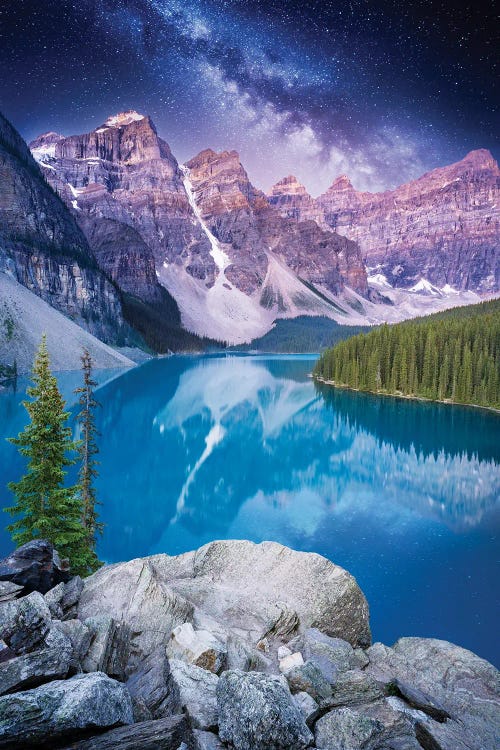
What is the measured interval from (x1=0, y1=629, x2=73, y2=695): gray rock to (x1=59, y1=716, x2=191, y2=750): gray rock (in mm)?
1071

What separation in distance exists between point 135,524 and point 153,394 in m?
49.9

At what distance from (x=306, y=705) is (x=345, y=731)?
74cm

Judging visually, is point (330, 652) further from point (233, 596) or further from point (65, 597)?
point (65, 597)

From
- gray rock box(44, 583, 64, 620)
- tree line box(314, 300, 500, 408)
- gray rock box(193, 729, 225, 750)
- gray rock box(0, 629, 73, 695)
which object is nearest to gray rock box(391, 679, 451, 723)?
gray rock box(193, 729, 225, 750)

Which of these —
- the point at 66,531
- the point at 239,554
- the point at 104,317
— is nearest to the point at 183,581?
the point at 239,554

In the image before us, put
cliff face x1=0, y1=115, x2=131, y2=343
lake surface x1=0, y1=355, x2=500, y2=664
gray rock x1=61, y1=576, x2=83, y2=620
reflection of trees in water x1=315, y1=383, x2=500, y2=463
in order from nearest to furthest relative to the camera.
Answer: gray rock x1=61, y1=576, x2=83, y2=620, lake surface x1=0, y1=355, x2=500, y2=664, reflection of trees in water x1=315, y1=383, x2=500, y2=463, cliff face x1=0, y1=115, x2=131, y2=343

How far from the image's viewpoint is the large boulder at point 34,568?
827 cm

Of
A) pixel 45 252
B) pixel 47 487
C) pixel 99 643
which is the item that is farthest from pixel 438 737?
pixel 45 252

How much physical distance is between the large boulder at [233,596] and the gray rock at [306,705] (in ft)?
5.13

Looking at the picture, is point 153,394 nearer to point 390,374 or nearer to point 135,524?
point 390,374

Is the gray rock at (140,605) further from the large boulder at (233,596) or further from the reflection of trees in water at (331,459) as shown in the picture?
the reflection of trees in water at (331,459)

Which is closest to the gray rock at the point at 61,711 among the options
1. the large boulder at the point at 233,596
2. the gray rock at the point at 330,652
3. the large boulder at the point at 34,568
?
the large boulder at the point at 233,596

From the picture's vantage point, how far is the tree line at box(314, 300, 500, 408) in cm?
6969

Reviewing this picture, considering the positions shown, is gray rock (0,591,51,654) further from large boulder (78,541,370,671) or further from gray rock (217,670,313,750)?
gray rock (217,670,313,750)
